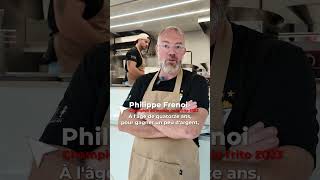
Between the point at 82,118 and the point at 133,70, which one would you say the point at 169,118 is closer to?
the point at 133,70

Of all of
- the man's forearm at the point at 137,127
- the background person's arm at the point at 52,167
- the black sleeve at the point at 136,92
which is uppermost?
the black sleeve at the point at 136,92

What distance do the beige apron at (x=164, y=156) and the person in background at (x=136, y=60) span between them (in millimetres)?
97

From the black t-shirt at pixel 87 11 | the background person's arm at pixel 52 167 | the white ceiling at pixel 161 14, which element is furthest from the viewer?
the background person's arm at pixel 52 167

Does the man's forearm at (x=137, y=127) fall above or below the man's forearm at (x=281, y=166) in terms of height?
above

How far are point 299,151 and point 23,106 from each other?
1.64 m

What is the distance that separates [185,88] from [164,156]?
0.40 m

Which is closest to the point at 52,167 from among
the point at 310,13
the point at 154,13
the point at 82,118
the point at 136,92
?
the point at 82,118

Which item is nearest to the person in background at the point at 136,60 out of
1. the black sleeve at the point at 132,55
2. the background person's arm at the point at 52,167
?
the black sleeve at the point at 132,55

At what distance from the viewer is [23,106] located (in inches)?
109

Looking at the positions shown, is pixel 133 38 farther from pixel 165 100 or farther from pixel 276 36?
pixel 276 36

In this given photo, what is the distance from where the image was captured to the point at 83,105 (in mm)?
2752

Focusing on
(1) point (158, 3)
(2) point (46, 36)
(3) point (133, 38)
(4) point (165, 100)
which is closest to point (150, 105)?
(4) point (165, 100)

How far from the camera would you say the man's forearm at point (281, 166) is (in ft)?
8.91

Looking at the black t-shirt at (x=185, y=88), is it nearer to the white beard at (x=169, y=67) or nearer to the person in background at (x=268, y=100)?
the white beard at (x=169, y=67)
